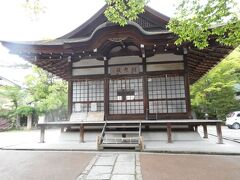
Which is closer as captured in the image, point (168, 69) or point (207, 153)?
point (207, 153)

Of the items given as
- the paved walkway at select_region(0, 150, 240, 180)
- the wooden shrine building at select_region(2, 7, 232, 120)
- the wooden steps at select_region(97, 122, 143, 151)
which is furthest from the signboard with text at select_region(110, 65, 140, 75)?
the paved walkway at select_region(0, 150, 240, 180)

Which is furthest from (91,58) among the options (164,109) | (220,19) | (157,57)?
(220,19)

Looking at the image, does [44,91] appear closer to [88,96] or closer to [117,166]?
[88,96]

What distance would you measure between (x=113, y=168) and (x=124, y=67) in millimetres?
5543

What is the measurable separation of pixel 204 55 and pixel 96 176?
289 inches

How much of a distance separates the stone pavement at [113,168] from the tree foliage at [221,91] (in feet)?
61.1

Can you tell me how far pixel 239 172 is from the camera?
4402mm

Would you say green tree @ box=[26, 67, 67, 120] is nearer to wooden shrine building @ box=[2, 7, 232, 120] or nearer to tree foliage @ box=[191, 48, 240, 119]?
wooden shrine building @ box=[2, 7, 232, 120]

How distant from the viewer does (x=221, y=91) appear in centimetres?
2266

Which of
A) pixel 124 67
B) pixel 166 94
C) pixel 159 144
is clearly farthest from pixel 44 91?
pixel 159 144

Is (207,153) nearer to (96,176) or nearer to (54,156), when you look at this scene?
(96,176)

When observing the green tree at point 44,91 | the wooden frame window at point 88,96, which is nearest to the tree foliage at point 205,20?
the wooden frame window at point 88,96

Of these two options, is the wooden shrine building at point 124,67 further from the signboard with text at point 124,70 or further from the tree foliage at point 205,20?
the tree foliage at point 205,20

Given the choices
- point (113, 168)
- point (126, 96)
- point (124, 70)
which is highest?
point (124, 70)
